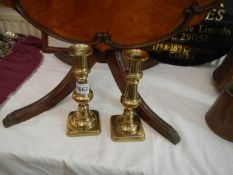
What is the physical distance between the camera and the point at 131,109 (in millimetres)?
712

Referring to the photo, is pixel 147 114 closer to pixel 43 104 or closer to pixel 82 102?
pixel 82 102

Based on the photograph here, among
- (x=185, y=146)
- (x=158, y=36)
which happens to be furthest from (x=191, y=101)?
(x=158, y=36)

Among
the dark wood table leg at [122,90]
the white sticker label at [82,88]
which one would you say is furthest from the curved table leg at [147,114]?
the white sticker label at [82,88]

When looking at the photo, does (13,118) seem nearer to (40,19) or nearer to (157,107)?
(40,19)

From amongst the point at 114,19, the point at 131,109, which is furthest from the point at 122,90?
the point at 114,19

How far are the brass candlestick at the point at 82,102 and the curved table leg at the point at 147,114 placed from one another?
3.7 inches

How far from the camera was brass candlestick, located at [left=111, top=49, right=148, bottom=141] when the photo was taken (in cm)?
61

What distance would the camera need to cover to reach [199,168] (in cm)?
65

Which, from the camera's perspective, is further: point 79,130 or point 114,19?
point 79,130

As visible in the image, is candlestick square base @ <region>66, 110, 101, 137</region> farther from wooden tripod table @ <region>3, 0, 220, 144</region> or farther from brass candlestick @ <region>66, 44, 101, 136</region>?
wooden tripod table @ <region>3, 0, 220, 144</region>

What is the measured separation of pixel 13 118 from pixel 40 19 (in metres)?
0.28

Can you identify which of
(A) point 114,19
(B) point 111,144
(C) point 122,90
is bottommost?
(B) point 111,144

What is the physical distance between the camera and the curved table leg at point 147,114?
709 mm

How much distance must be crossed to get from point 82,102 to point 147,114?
0.18 metres
